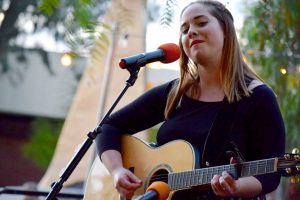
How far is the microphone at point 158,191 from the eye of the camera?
215 centimetres

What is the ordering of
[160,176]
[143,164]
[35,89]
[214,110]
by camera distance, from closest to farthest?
[214,110] < [160,176] < [143,164] < [35,89]

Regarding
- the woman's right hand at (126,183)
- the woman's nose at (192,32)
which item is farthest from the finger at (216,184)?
the woman's nose at (192,32)

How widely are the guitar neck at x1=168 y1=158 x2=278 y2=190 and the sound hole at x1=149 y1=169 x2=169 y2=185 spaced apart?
0.05 meters

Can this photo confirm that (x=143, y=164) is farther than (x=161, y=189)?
Yes

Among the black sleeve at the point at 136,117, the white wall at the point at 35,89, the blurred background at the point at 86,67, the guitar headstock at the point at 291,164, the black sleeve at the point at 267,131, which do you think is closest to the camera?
the guitar headstock at the point at 291,164

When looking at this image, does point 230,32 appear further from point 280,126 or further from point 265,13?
point 265,13

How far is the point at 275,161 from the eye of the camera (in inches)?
78.3

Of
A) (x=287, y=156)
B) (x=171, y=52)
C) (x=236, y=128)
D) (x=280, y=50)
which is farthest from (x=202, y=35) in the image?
(x=280, y=50)

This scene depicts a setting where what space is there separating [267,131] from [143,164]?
0.59m

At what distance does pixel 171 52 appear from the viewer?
2.48 meters

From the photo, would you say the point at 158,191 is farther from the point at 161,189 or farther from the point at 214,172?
the point at 214,172

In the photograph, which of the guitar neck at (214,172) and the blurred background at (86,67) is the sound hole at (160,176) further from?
the blurred background at (86,67)

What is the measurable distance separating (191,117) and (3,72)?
11963 millimetres

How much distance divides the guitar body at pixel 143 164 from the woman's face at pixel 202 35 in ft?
1.10
